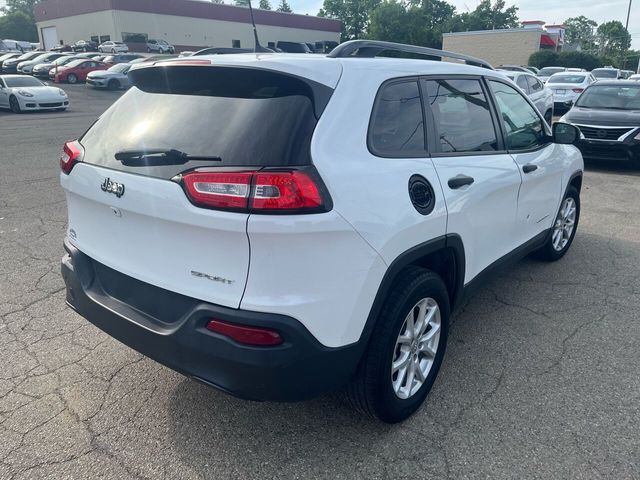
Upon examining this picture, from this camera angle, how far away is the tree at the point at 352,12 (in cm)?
8400

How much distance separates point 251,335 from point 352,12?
9067 centimetres

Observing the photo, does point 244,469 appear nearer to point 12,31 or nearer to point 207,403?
point 207,403

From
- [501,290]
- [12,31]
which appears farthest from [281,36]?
[501,290]

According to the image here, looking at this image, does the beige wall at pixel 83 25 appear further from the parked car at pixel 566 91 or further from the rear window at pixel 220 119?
the rear window at pixel 220 119

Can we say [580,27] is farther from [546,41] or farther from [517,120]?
[517,120]

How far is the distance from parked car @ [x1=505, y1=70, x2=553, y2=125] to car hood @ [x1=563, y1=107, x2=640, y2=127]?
156 inches

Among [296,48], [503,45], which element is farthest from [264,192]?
[503,45]

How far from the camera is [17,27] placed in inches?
3184

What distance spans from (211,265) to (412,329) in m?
1.14

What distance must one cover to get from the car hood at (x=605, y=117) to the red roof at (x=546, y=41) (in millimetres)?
45780

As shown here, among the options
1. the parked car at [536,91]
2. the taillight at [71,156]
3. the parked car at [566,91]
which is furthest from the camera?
the parked car at [566,91]

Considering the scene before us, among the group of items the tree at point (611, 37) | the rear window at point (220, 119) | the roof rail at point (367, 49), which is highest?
the roof rail at point (367, 49)

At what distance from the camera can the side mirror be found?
4301mm

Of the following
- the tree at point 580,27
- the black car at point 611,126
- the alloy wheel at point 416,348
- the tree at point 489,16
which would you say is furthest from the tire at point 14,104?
the tree at point 580,27
